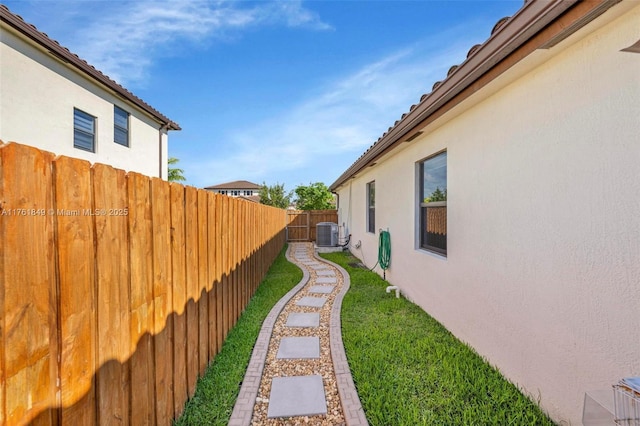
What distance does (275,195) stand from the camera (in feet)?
115

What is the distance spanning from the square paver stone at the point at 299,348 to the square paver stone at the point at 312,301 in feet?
4.47

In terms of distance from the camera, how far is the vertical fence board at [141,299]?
1.75 m

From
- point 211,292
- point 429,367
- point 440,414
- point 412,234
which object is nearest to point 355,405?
point 440,414

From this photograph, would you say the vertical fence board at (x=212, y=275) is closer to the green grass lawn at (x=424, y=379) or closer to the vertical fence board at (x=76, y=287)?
the green grass lawn at (x=424, y=379)

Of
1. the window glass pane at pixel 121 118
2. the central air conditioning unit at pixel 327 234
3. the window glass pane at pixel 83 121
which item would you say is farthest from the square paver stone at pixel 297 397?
the central air conditioning unit at pixel 327 234

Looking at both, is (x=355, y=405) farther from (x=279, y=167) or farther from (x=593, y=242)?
(x=279, y=167)

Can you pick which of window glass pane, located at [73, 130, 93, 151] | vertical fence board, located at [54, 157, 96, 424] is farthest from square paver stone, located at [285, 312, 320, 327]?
window glass pane, located at [73, 130, 93, 151]

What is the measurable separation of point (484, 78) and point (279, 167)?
35507 millimetres

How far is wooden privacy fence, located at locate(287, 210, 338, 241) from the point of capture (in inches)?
715

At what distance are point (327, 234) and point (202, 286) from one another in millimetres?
11133

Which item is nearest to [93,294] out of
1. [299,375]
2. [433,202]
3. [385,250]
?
[299,375]

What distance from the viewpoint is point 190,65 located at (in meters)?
9.63

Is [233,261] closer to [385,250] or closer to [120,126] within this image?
[385,250]

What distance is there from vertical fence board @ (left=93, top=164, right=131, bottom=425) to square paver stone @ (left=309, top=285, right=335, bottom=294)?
15.5 feet
